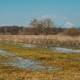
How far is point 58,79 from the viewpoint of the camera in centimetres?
707

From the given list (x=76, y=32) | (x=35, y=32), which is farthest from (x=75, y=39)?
(x=35, y=32)

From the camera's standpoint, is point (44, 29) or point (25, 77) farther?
point (44, 29)

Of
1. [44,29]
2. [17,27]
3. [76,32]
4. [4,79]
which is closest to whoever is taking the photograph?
[4,79]

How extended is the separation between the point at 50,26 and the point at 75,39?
80.4ft

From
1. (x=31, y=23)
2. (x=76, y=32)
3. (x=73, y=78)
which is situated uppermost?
(x=31, y=23)

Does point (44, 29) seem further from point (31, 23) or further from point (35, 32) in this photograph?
point (31, 23)

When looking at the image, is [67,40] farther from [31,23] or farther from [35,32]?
[31,23]

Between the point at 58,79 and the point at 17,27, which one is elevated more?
the point at 17,27

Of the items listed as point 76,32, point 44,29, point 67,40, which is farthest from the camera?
point 44,29

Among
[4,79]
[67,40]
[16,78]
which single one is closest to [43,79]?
[16,78]

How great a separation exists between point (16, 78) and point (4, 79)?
52 cm

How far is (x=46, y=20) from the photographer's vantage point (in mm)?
55844

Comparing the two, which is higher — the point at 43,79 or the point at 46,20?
the point at 46,20

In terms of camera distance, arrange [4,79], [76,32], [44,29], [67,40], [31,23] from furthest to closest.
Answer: [31,23]
[44,29]
[76,32]
[67,40]
[4,79]
